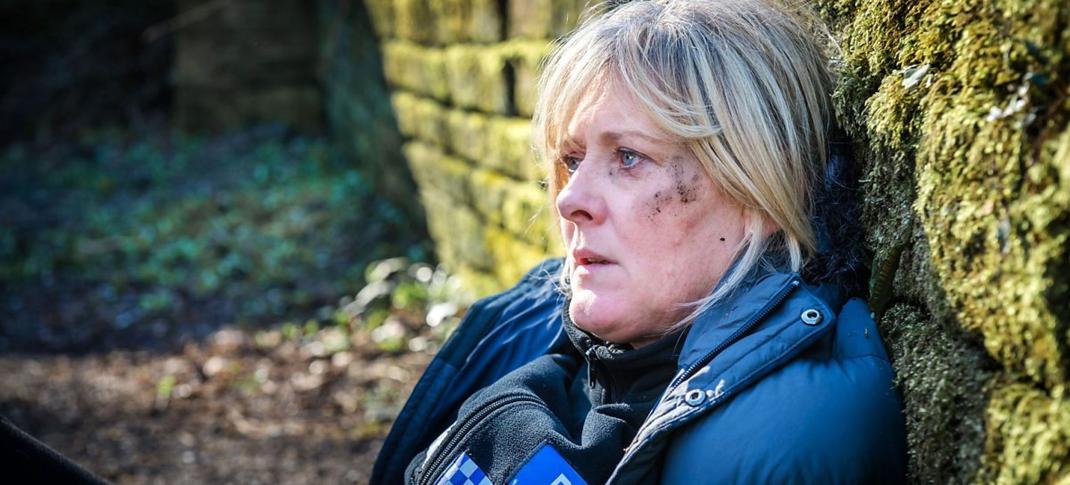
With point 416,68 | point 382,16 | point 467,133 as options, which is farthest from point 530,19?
point 382,16

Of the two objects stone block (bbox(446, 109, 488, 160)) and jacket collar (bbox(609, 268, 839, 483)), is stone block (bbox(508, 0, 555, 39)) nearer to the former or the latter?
stone block (bbox(446, 109, 488, 160))

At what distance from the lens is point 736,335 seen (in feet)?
5.35

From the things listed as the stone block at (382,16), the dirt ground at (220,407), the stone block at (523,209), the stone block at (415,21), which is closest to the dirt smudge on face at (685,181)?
the stone block at (523,209)

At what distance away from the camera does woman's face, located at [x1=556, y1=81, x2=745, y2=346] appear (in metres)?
1.80

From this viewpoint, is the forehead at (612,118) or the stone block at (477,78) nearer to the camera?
the forehead at (612,118)

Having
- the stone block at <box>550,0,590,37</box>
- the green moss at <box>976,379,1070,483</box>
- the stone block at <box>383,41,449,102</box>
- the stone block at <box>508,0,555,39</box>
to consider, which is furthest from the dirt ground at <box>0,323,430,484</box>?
the green moss at <box>976,379,1070,483</box>

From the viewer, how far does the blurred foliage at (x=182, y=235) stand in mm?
6188

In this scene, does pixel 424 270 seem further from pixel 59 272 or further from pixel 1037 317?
pixel 1037 317

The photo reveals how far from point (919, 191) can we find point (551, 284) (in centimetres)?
106

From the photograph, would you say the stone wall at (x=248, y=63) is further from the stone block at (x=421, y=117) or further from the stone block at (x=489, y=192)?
the stone block at (x=489, y=192)

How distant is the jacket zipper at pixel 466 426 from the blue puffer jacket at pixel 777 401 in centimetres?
38

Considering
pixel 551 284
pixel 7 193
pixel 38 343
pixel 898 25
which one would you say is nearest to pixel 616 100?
pixel 898 25

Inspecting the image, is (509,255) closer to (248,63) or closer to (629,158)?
(629,158)

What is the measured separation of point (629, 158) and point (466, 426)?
648mm
